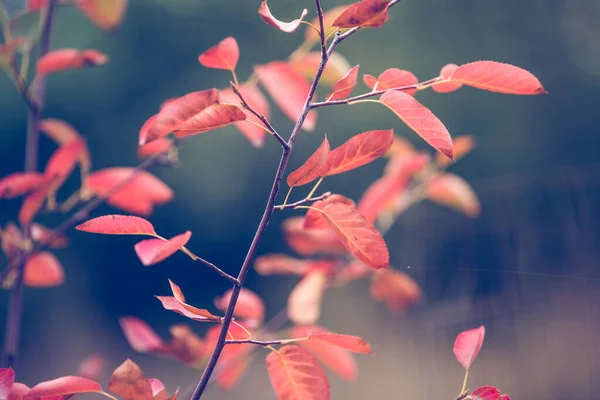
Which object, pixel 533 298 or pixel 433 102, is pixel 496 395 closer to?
pixel 533 298

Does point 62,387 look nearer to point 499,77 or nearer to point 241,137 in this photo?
point 499,77

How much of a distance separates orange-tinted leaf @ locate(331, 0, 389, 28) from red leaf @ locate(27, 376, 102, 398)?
0.30 m

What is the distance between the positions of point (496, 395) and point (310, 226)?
189 millimetres

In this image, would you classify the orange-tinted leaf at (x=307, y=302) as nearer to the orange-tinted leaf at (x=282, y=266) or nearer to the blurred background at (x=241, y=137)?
the orange-tinted leaf at (x=282, y=266)

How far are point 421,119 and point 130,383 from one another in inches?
10.5

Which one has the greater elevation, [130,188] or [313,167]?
[313,167]

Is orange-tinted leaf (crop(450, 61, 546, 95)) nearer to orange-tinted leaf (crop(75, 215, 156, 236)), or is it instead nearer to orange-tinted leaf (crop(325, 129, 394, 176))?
orange-tinted leaf (crop(325, 129, 394, 176))

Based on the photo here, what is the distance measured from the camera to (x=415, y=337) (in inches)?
96.6

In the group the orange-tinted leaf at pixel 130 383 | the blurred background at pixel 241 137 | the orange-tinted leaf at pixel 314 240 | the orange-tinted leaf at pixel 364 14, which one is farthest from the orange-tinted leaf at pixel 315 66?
the blurred background at pixel 241 137

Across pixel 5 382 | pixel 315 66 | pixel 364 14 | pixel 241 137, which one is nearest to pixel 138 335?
pixel 5 382

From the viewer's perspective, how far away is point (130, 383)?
1.14ft

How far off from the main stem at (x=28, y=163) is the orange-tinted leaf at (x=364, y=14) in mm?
536

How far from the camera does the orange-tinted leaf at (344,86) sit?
15.0 inches

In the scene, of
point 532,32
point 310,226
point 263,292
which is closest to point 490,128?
point 532,32
